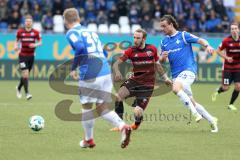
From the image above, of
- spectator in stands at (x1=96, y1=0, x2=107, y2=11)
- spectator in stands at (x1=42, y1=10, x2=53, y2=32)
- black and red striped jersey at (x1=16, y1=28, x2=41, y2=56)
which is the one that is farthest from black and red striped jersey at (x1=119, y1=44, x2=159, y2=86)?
spectator in stands at (x1=96, y1=0, x2=107, y2=11)

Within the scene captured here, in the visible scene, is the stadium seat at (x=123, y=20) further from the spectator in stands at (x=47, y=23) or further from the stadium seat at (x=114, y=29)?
the spectator in stands at (x=47, y=23)

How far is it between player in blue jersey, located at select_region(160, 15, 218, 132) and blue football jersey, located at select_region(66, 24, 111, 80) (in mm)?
2805

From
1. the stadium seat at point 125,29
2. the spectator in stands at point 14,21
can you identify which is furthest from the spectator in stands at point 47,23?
the stadium seat at point 125,29

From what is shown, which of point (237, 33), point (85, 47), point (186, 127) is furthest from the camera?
point (237, 33)

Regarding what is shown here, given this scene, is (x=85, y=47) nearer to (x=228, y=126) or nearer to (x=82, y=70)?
(x=82, y=70)

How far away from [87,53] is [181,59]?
11.0 ft

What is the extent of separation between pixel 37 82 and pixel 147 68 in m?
15.3

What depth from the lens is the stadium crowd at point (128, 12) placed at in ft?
96.8

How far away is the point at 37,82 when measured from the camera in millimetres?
27859

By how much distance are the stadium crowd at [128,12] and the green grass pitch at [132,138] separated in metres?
11.4

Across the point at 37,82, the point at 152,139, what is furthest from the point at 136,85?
the point at 37,82

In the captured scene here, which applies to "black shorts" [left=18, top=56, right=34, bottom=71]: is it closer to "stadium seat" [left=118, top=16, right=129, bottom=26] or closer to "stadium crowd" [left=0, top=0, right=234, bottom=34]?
"stadium crowd" [left=0, top=0, right=234, bottom=34]

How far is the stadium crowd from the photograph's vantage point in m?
29.5

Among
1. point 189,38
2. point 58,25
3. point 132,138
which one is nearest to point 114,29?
point 58,25
